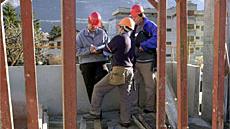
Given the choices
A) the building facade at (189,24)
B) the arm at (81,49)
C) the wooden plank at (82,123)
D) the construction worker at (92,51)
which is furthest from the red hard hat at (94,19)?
the building facade at (189,24)

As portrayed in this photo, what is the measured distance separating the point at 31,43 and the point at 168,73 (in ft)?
13.1

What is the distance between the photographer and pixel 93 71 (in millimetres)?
4637

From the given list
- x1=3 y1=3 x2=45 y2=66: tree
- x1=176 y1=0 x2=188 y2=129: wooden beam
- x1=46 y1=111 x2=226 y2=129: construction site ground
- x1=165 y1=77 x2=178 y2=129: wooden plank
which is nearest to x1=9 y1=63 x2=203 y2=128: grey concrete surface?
x1=46 y1=111 x2=226 y2=129: construction site ground

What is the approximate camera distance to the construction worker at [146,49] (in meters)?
4.29

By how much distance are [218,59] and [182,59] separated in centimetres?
20

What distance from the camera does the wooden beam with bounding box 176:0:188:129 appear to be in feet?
5.67

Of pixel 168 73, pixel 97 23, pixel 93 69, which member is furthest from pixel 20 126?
pixel 168 73

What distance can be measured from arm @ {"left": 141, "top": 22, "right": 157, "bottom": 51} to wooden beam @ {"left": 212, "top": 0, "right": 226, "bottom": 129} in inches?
98.3

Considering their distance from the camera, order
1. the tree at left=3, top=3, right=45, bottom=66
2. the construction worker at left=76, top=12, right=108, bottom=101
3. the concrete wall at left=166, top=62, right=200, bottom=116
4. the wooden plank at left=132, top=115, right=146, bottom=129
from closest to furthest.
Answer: the wooden plank at left=132, top=115, right=146, bottom=129
the construction worker at left=76, top=12, right=108, bottom=101
the concrete wall at left=166, top=62, right=200, bottom=116
the tree at left=3, top=3, right=45, bottom=66

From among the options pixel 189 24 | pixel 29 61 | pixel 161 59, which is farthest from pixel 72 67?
pixel 189 24

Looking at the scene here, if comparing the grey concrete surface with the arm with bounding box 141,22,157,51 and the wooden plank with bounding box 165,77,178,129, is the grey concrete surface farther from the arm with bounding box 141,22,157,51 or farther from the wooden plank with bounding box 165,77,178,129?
the arm with bounding box 141,22,157,51

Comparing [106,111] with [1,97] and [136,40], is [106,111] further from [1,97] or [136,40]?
[1,97]

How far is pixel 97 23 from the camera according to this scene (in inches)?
175

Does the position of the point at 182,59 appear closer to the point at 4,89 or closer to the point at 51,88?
the point at 4,89
